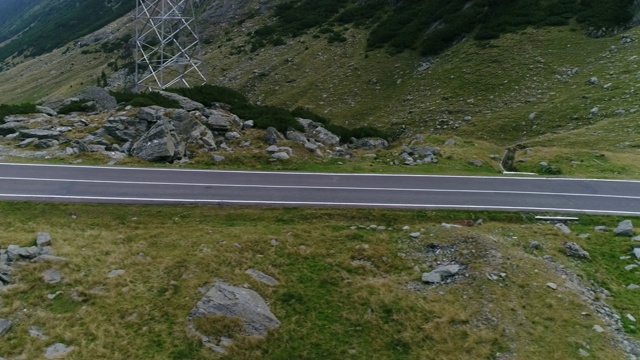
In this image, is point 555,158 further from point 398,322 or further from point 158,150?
point 158,150

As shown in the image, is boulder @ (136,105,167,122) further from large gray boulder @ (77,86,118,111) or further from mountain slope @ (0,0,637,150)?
mountain slope @ (0,0,637,150)

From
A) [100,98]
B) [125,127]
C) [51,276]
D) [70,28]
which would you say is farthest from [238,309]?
[70,28]

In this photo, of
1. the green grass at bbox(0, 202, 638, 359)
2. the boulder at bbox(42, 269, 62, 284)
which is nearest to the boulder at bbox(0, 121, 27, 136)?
the green grass at bbox(0, 202, 638, 359)

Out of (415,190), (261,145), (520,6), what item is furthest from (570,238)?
(520,6)

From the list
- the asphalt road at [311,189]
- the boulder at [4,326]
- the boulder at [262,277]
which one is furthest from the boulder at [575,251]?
the boulder at [4,326]

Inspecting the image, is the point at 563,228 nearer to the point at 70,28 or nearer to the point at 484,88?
the point at 484,88

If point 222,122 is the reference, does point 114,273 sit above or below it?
below

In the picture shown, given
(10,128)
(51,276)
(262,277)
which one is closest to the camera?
(51,276)
